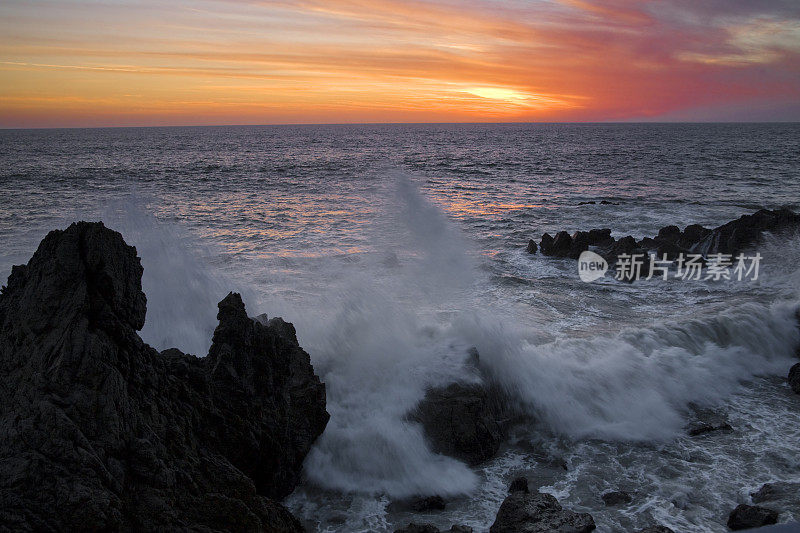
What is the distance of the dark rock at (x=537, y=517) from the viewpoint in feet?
18.4

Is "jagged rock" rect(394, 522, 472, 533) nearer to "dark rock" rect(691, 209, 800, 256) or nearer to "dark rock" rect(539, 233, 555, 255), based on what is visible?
"dark rock" rect(539, 233, 555, 255)

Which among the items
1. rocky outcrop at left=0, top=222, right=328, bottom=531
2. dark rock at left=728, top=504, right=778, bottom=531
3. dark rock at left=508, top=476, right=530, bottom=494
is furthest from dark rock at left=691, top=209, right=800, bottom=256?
rocky outcrop at left=0, top=222, right=328, bottom=531

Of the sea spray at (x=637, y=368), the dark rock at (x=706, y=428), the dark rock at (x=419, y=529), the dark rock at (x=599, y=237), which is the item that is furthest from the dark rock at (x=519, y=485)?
the dark rock at (x=599, y=237)

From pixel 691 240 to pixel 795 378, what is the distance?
1015 centimetres

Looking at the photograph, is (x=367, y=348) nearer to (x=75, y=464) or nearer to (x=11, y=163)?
(x=75, y=464)

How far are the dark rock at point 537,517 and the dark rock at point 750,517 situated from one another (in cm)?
163

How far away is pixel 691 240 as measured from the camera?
18.8 metres

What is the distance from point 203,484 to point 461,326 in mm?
5810

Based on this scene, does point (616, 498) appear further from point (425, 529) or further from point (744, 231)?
point (744, 231)

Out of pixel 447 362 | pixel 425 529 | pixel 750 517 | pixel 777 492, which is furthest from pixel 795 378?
pixel 425 529

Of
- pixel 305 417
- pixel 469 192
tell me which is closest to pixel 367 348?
pixel 305 417

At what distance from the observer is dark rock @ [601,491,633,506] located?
6562 mm

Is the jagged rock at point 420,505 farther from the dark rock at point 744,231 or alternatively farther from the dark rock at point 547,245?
the dark rock at point 744,231

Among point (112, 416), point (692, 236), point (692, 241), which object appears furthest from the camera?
point (692, 236)
